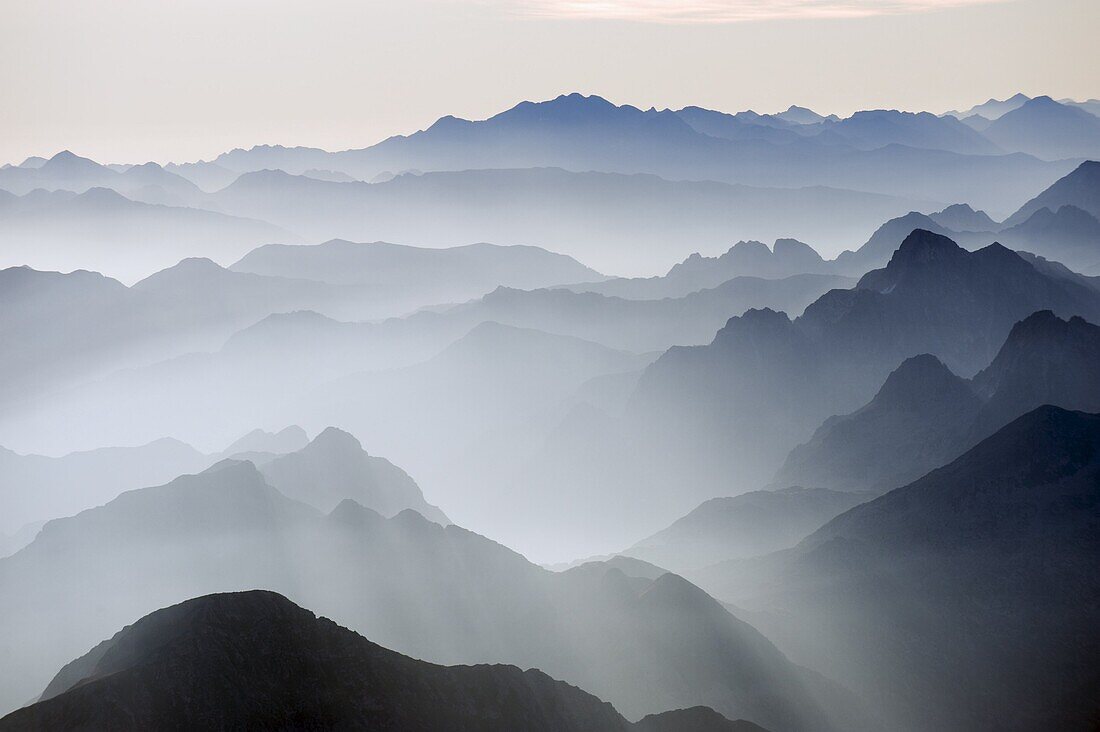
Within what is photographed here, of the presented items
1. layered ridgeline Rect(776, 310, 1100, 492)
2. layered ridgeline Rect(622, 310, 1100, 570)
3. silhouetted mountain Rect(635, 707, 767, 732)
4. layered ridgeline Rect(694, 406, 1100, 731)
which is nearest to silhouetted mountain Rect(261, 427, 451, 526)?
layered ridgeline Rect(622, 310, 1100, 570)

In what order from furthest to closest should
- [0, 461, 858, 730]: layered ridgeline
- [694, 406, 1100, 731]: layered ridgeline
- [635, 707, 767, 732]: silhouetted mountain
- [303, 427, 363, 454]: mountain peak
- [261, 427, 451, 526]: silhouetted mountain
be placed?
[303, 427, 363, 454]: mountain peak, [261, 427, 451, 526]: silhouetted mountain, [694, 406, 1100, 731]: layered ridgeline, [0, 461, 858, 730]: layered ridgeline, [635, 707, 767, 732]: silhouetted mountain

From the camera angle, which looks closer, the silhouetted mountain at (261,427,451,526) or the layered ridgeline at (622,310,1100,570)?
the layered ridgeline at (622,310,1100,570)

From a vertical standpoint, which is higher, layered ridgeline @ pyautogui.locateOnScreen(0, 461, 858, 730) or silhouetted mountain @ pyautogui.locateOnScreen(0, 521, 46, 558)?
silhouetted mountain @ pyautogui.locateOnScreen(0, 521, 46, 558)

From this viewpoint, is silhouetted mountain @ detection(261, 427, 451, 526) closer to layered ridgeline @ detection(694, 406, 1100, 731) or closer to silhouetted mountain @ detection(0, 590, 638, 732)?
layered ridgeline @ detection(694, 406, 1100, 731)

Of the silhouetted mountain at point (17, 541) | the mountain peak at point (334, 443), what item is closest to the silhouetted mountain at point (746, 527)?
the mountain peak at point (334, 443)

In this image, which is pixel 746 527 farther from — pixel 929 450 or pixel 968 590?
pixel 968 590

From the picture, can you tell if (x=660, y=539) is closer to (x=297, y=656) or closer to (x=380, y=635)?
(x=380, y=635)

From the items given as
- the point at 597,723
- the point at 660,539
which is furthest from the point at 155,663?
the point at 660,539
